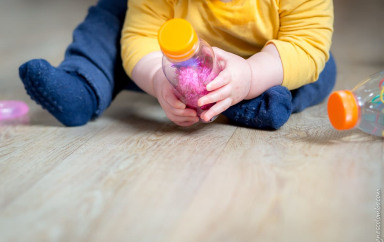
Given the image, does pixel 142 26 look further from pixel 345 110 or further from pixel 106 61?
pixel 345 110

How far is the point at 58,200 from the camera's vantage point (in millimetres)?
621

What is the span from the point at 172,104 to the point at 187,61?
13 centimetres

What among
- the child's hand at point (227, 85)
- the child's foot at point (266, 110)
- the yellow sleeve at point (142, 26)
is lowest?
the child's foot at point (266, 110)

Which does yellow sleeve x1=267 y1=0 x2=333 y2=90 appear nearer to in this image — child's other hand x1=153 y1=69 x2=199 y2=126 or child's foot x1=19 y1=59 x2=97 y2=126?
child's other hand x1=153 y1=69 x2=199 y2=126

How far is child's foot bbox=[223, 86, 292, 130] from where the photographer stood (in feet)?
2.74

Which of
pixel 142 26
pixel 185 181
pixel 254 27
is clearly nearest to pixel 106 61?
pixel 142 26

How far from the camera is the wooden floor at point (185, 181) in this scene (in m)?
0.54

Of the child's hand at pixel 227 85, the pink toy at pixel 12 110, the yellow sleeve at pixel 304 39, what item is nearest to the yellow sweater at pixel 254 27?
the yellow sleeve at pixel 304 39

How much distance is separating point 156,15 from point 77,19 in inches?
41.8

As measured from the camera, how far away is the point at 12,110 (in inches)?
40.4


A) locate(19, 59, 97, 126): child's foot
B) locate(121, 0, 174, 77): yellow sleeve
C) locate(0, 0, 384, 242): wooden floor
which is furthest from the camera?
locate(121, 0, 174, 77): yellow sleeve

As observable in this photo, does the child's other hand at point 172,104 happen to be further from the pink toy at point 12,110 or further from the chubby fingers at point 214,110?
the pink toy at point 12,110

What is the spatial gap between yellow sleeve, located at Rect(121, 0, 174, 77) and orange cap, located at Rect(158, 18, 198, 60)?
291 millimetres

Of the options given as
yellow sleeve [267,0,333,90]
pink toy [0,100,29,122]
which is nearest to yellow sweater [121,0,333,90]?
yellow sleeve [267,0,333,90]
